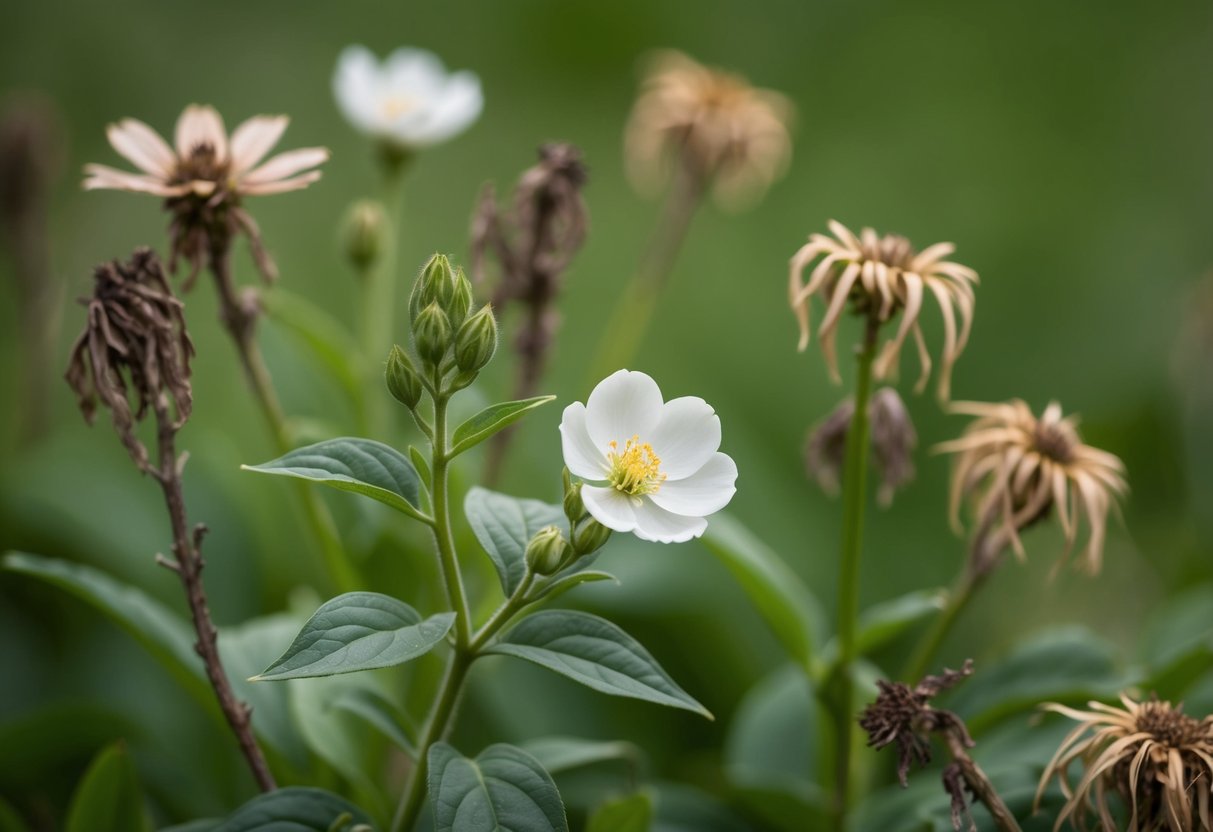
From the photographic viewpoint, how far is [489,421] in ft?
1.18

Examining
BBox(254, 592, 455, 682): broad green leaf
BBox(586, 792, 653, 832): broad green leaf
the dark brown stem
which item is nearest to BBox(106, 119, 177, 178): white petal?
the dark brown stem

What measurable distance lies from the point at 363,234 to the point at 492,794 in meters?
0.33

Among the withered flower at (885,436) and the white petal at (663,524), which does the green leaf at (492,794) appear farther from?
the withered flower at (885,436)

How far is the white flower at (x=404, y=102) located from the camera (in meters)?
0.63

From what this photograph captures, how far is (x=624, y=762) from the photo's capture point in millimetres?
630

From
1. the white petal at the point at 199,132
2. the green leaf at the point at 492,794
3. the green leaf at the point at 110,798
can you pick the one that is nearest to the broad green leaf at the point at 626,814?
the green leaf at the point at 492,794

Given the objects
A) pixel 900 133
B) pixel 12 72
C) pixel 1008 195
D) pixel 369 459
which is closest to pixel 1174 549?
pixel 1008 195

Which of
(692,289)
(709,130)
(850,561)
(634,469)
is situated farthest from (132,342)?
(692,289)

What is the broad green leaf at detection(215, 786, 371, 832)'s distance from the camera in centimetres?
37

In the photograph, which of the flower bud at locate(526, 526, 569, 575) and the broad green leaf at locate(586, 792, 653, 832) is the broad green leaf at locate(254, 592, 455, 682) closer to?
the flower bud at locate(526, 526, 569, 575)

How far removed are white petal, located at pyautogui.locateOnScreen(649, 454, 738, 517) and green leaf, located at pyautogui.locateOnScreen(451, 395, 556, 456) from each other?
0.07m

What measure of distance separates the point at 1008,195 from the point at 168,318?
1114 mm

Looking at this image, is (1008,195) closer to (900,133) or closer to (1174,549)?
(900,133)

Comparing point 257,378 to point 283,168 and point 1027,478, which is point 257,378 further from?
point 1027,478
